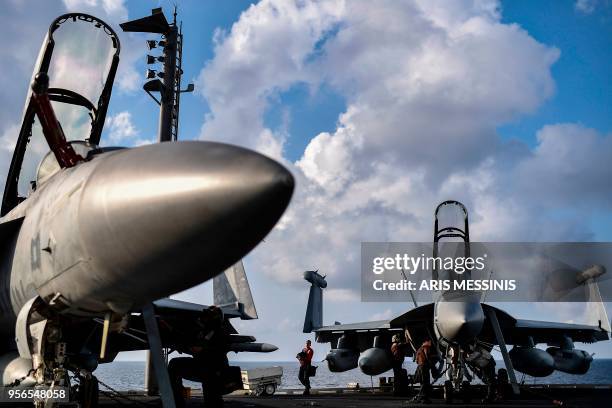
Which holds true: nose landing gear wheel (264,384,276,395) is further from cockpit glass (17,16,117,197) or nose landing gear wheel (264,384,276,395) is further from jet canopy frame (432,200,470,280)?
cockpit glass (17,16,117,197)

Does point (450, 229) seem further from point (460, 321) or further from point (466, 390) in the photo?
point (466, 390)

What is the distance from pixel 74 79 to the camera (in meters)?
6.90

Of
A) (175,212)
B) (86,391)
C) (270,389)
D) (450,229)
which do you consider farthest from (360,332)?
(175,212)

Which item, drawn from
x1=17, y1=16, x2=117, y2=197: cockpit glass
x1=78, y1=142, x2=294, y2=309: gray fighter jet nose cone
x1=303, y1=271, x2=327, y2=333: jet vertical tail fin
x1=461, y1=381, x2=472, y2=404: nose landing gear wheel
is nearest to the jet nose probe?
x1=78, y1=142, x2=294, y2=309: gray fighter jet nose cone

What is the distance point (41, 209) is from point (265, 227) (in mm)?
2540

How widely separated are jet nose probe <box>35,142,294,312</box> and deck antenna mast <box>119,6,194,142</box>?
15.4 m

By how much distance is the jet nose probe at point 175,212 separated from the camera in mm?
3113

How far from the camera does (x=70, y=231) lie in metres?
4.02

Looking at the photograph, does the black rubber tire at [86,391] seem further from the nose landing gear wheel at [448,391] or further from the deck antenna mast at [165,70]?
the deck antenna mast at [165,70]

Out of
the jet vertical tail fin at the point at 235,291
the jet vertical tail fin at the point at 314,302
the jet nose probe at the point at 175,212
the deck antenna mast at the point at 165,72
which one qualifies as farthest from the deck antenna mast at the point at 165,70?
the jet nose probe at the point at 175,212

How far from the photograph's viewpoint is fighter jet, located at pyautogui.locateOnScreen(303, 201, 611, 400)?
473 inches

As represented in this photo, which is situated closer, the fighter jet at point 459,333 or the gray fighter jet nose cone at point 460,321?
the gray fighter jet nose cone at point 460,321

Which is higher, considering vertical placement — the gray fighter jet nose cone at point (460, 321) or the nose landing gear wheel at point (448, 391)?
the gray fighter jet nose cone at point (460, 321)

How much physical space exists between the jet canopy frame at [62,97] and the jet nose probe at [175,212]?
3339 millimetres
